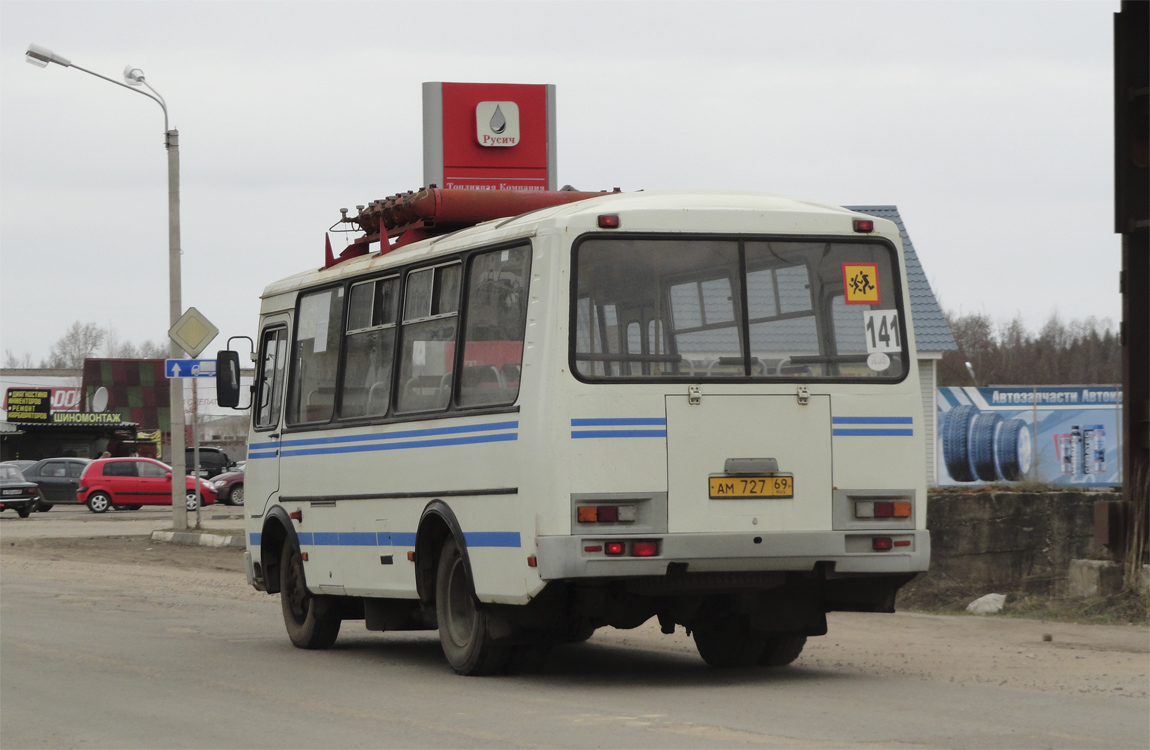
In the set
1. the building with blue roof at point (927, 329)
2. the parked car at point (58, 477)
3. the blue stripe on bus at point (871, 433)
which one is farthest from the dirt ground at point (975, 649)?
the parked car at point (58, 477)

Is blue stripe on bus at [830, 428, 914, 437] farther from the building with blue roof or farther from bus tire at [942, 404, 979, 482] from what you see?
bus tire at [942, 404, 979, 482]

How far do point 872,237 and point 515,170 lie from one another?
55.2 ft

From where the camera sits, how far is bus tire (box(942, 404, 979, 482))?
107 ft

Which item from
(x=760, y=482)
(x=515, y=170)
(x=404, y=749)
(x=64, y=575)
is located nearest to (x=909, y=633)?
(x=760, y=482)

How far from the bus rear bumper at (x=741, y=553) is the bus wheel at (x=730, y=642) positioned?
4.10 feet

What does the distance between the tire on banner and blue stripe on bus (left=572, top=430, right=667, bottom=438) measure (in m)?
23.8

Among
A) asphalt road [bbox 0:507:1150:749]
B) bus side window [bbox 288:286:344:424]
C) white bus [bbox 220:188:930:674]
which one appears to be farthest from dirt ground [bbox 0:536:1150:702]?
bus side window [bbox 288:286:344:424]

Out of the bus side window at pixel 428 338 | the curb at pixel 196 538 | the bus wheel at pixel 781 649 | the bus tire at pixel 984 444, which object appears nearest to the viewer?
the bus side window at pixel 428 338

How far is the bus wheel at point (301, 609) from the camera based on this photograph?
13195mm

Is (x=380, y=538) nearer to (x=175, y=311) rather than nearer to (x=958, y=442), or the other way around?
(x=175, y=311)

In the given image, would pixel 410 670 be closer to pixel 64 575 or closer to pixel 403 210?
pixel 403 210

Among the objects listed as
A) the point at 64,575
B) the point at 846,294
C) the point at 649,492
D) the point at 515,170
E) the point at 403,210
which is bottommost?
the point at 64,575

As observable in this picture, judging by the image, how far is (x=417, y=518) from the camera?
11.3 m

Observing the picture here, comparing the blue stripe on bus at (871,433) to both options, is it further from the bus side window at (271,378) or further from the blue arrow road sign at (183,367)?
the blue arrow road sign at (183,367)
